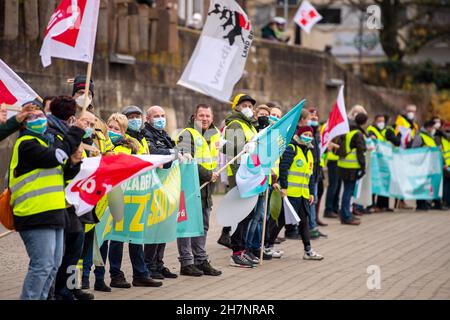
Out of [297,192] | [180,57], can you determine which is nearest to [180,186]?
[297,192]

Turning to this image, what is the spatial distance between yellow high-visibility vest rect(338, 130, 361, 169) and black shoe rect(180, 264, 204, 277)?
6.99m

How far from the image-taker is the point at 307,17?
2697cm

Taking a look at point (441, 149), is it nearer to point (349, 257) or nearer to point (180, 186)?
point (349, 257)

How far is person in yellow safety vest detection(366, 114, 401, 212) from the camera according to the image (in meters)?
20.2

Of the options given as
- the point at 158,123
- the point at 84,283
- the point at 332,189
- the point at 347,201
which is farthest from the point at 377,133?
the point at 84,283

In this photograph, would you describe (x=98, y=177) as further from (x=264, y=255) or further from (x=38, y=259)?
(x=264, y=255)

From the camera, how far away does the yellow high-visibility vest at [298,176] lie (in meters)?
13.0

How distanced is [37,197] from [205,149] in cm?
344

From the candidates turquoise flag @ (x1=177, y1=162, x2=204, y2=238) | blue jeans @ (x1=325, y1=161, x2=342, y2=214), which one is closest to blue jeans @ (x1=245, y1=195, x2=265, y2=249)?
turquoise flag @ (x1=177, y1=162, x2=204, y2=238)

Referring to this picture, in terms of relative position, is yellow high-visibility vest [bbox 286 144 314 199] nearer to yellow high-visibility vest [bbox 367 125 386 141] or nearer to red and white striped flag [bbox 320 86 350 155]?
red and white striped flag [bbox 320 86 350 155]

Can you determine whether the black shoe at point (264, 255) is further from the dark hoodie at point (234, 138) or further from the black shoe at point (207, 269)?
the black shoe at point (207, 269)

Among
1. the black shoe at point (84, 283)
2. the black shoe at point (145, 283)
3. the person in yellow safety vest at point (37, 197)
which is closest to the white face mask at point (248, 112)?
the black shoe at point (145, 283)

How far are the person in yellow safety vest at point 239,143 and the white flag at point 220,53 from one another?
1.55ft
